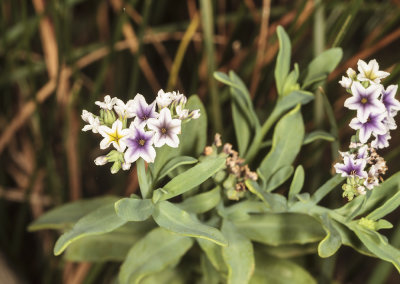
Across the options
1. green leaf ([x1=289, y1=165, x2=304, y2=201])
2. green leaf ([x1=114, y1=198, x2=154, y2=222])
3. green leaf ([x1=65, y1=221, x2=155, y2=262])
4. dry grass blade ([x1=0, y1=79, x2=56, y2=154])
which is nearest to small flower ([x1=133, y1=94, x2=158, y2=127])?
green leaf ([x1=114, y1=198, x2=154, y2=222])

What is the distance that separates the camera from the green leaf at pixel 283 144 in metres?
0.80

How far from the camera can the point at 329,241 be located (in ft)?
2.29

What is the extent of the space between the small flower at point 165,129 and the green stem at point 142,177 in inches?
2.2

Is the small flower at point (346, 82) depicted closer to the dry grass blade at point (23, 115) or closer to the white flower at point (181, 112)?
the white flower at point (181, 112)

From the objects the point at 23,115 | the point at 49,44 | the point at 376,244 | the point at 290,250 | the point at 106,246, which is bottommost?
the point at 376,244

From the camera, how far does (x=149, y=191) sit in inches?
28.0

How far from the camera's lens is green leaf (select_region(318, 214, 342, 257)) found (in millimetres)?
679

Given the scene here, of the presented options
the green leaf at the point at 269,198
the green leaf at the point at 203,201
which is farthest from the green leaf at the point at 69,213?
the green leaf at the point at 269,198

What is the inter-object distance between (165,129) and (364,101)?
24 centimetres

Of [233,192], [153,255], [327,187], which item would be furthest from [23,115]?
[327,187]

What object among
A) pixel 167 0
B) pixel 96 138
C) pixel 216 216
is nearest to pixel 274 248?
pixel 216 216

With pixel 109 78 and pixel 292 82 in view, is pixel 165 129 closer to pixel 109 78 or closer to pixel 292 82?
pixel 292 82

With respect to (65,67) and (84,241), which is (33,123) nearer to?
(65,67)

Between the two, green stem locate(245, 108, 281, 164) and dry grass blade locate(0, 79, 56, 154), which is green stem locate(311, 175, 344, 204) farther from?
dry grass blade locate(0, 79, 56, 154)
